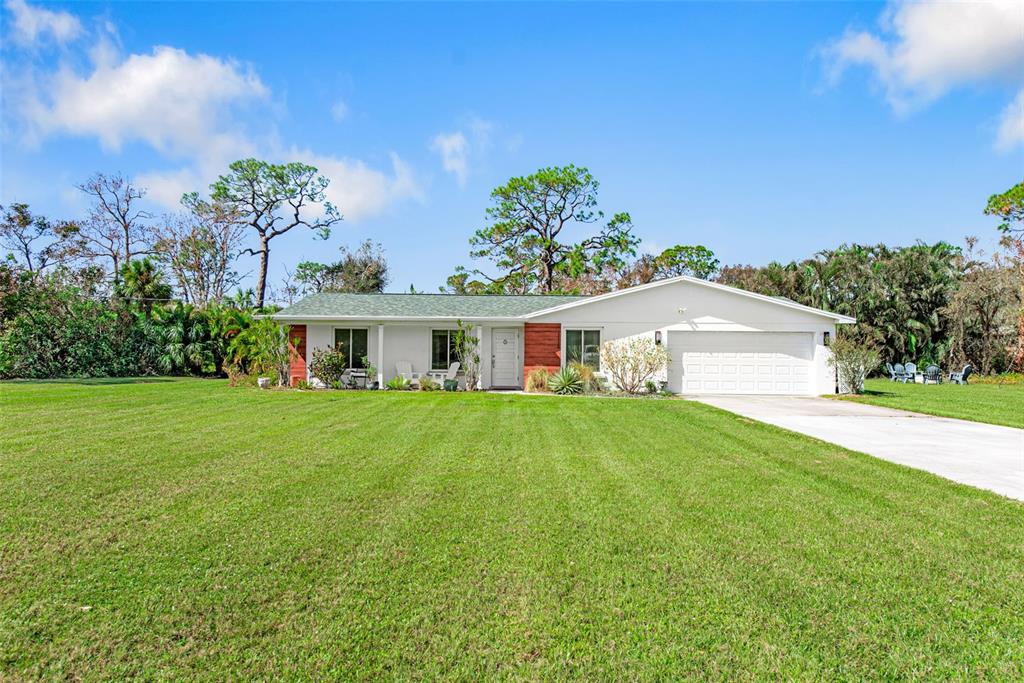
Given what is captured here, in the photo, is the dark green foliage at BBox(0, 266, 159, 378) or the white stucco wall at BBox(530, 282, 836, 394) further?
the dark green foliage at BBox(0, 266, 159, 378)

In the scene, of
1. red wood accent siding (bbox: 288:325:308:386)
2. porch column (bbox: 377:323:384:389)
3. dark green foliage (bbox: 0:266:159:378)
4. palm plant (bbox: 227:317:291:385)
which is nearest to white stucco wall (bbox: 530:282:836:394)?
porch column (bbox: 377:323:384:389)

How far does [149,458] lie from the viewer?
7336 millimetres

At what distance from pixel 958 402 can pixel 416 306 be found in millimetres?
16896

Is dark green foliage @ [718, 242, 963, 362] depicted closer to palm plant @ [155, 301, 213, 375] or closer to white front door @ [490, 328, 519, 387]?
white front door @ [490, 328, 519, 387]

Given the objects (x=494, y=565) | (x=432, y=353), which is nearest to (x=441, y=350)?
(x=432, y=353)

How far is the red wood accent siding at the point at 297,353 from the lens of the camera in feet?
65.1

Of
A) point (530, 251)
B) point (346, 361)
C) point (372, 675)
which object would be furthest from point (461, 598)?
point (530, 251)

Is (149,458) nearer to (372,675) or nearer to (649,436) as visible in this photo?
(372,675)

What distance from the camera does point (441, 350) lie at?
797 inches

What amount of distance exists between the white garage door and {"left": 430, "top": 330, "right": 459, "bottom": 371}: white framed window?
7485mm

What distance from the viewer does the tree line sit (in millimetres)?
24469

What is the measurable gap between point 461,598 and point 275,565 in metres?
1.42

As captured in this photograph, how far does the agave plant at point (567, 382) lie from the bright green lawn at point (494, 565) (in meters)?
9.71

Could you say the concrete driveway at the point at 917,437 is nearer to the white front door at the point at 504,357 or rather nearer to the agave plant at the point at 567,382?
the agave plant at the point at 567,382
